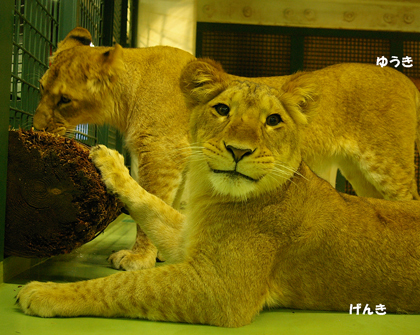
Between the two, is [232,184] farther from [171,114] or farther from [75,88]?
[75,88]

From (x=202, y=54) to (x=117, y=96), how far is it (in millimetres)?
4552

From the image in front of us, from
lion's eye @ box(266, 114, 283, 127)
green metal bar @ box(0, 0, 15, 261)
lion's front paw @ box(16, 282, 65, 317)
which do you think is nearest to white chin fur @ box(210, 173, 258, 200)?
lion's eye @ box(266, 114, 283, 127)

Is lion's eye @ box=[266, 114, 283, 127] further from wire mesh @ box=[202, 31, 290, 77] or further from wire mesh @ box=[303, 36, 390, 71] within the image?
wire mesh @ box=[303, 36, 390, 71]

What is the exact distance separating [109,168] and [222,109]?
0.71 metres

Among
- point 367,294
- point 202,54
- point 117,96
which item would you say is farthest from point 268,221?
point 202,54

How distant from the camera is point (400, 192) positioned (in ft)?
15.0

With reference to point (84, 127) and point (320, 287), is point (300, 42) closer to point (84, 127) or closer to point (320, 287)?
point (84, 127)

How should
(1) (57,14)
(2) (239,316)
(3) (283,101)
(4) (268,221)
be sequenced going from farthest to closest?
(1) (57,14) → (3) (283,101) → (4) (268,221) → (2) (239,316)

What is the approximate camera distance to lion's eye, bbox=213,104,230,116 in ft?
7.75

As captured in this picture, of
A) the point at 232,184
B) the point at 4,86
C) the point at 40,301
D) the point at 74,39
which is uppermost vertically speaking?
the point at 74,39

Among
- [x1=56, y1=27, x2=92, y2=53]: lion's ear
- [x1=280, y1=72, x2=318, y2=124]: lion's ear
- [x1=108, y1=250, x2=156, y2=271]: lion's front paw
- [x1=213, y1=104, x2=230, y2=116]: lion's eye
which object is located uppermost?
[x1=56, y1=27, x2=92, y2=53]: lion's ear

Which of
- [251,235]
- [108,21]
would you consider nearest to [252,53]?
[108,21]

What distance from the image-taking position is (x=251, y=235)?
2242 mm

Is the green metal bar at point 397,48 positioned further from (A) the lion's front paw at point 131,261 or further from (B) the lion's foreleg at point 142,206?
(B) the lion's foreleg at point 142,206
